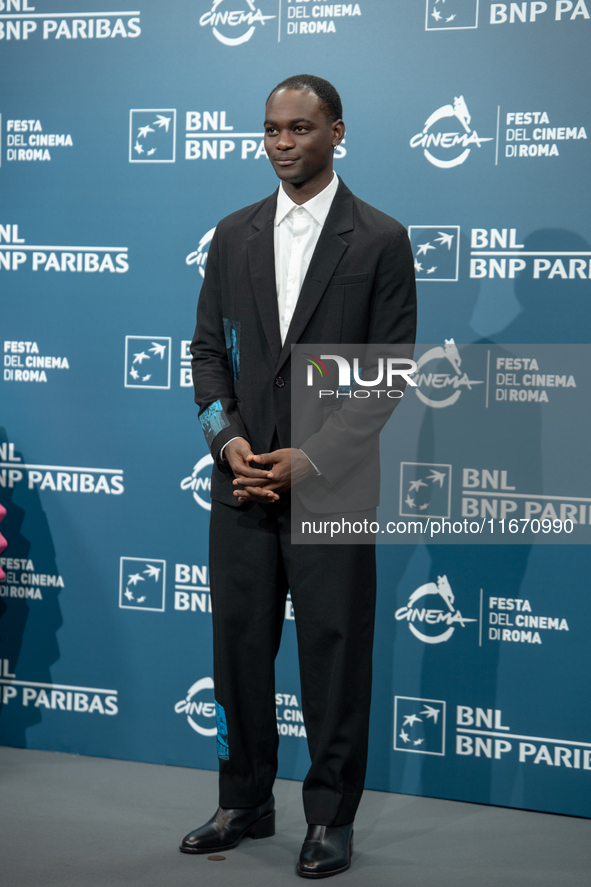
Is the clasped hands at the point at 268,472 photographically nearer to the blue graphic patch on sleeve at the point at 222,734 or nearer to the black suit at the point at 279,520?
the black suit at the point at 279,520

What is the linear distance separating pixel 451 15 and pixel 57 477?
70.6 inches

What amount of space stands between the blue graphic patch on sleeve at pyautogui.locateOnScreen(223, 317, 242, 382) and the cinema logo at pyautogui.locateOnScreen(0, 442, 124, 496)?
81cm

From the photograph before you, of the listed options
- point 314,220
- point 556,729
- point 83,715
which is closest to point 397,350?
point 314,220

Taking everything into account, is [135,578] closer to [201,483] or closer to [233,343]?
[201,483]

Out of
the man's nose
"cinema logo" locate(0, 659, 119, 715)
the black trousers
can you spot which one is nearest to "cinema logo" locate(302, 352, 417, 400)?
the black trousers

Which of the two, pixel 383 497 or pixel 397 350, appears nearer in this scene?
pixel 397 350

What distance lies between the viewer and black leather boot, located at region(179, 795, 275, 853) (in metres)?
2.30

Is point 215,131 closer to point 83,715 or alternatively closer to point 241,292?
point 241,292

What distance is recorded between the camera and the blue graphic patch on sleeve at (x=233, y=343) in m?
2.23

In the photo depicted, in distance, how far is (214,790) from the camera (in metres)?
2.77

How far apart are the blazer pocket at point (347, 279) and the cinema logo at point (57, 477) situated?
3.65 feet

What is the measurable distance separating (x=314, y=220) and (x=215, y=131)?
758mm

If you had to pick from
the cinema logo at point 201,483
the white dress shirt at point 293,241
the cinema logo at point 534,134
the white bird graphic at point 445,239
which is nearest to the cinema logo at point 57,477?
the cinema logo at point 201,483

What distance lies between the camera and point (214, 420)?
2.22 metres
